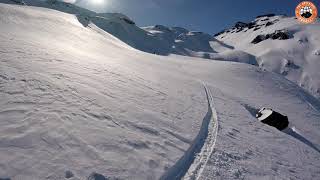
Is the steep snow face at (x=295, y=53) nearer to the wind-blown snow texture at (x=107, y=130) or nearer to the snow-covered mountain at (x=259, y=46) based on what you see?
the snow-covered mountain at (x=259, y=46)

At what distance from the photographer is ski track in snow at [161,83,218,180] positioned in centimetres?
782

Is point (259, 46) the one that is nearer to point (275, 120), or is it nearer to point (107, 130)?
point (275, 120)

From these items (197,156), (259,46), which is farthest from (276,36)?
(197,156)

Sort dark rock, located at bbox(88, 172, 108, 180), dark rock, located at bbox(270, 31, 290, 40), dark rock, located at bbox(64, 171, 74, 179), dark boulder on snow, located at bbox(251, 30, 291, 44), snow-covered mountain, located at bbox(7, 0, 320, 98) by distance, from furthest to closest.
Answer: dark boulder on snow, located at bbox(251, 30, 291, 44) → dark rock, located at bbox(270, 31, 290, 40) → snow-covered mountain, located at bbox(7, 0, 320, 98) → dark rock, located at bbox(88, 172, 108, 180) → dark rock, located at bbox(64, 171, 74, 179)

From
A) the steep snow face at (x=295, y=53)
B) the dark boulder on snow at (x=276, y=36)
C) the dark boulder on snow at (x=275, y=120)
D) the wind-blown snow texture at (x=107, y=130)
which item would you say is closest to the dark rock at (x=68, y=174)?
the wind-blown snow texture at (x=107, y=130)

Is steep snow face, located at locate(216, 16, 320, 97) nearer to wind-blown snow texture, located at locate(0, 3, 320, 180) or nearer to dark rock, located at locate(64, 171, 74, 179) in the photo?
wind-blown snow texture, located at locate(0, 3, 320, 180)

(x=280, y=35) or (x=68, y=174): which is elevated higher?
(x=280, y=35)

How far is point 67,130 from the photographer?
7977 millimetres

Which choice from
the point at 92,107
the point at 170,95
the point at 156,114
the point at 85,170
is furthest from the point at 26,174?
the point at 170,95

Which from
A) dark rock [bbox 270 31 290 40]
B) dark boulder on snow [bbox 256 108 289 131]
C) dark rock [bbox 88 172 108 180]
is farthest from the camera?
dark rock [bbox 270 31 290 40]

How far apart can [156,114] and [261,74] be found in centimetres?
2850

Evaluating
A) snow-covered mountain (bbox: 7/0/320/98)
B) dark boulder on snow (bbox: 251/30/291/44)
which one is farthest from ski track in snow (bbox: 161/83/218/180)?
dark boulder on snow (bbox: 251/30/291/44)

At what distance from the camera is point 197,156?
30.1 feet

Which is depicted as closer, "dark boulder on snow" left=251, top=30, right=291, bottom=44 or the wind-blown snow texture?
the wind-blown snow texture
